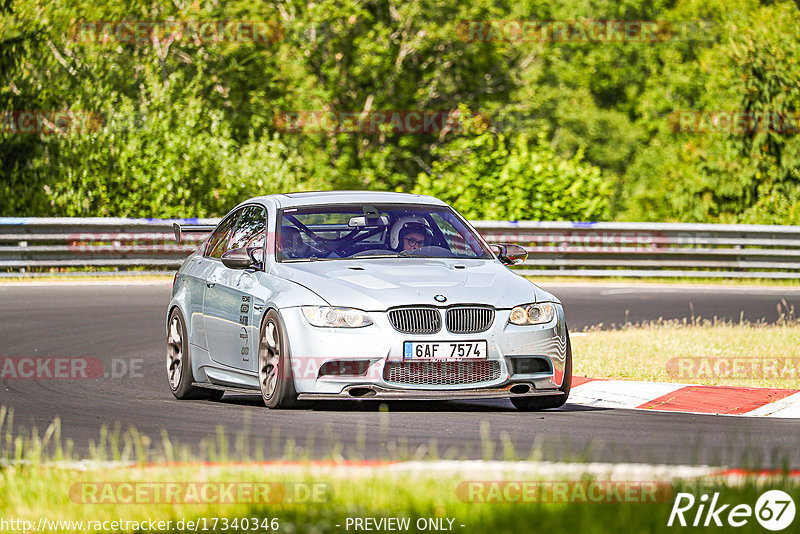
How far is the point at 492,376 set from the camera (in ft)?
31.7

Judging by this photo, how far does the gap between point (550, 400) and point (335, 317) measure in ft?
5.85

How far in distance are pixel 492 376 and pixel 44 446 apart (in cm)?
304

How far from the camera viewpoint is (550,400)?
10.3m

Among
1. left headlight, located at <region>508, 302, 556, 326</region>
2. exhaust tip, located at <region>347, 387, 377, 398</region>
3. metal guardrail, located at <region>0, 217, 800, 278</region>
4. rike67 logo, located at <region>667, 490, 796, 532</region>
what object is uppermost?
rike67 logo, located at <region>667, 490, 796, 532</region>

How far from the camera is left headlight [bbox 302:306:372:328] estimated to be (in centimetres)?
953

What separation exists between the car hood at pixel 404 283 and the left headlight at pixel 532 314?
0.15 feet

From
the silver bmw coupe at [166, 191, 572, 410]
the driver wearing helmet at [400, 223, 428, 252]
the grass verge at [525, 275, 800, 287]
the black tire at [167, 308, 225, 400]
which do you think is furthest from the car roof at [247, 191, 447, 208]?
the grass verge at [525, 275, 800, 287]

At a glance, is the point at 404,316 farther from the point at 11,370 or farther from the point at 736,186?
the point at 736,186

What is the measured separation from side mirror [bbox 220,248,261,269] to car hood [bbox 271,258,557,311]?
26cm

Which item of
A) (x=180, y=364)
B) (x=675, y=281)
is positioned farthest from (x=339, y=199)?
(x=675, y=281)

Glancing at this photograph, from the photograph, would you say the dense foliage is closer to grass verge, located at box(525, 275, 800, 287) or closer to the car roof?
grass verge, located at box(525, 275, 800, 287)

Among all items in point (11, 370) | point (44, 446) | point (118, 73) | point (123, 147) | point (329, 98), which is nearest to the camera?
point (44, 446)

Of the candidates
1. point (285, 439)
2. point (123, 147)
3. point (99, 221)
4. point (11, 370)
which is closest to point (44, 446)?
point (285, 439)

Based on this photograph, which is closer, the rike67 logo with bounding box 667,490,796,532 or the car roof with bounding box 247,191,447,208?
the rike67 logo with bounding box 667,490,796,532
